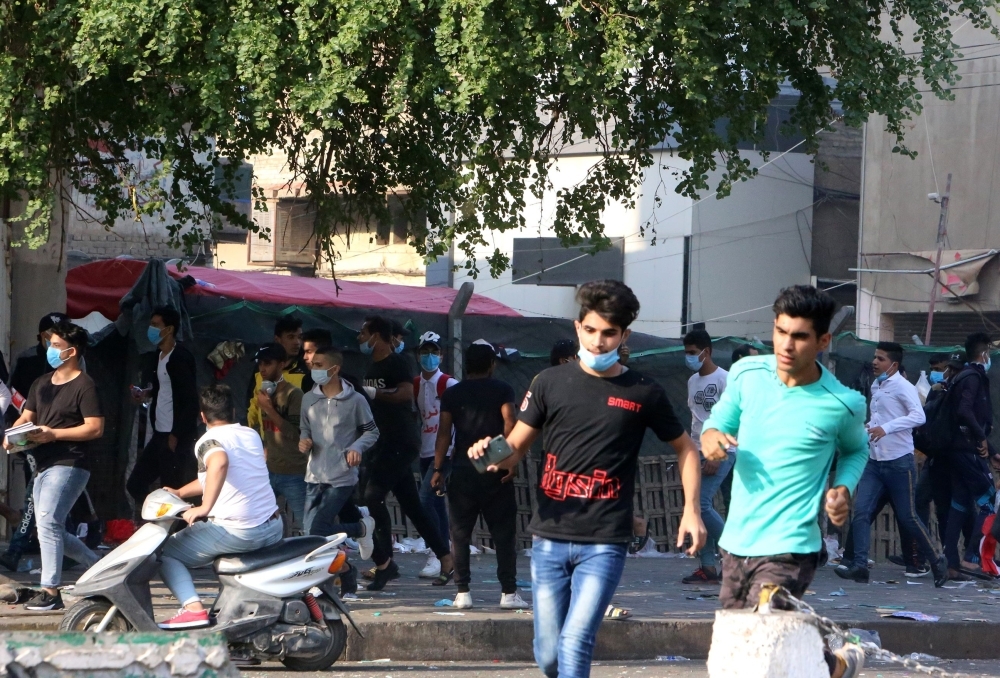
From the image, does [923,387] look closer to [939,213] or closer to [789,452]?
[789,452]

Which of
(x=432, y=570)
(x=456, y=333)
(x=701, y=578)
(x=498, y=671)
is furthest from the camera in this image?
(x=456, y=333)

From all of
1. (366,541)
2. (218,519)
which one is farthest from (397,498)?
(218,519)

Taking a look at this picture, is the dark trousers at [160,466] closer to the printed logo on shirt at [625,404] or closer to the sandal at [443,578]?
the sandal at [443,578]

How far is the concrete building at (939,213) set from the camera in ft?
81.7

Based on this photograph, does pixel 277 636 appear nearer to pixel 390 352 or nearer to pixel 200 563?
pixel 200 563

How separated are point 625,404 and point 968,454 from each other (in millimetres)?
6974

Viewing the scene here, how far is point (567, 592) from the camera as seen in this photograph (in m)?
4.96

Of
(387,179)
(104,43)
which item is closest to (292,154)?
(387,179)

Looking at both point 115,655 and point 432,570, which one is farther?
point 432,570

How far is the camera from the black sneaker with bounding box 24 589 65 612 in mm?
7762

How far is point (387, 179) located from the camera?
9.77 meters

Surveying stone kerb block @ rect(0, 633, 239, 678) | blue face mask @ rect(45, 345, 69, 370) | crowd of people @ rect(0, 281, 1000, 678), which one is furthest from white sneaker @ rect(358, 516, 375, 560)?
stone kerb block @ rect(0, 633, 239, 678)

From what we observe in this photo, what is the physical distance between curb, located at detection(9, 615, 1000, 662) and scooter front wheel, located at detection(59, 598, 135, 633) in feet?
2.52

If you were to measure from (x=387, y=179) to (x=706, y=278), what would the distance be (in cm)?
2077
